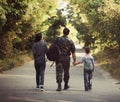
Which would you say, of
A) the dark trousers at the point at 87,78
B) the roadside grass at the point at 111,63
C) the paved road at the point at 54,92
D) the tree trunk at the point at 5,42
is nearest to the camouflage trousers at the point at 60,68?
the paved road at the point at 54,92

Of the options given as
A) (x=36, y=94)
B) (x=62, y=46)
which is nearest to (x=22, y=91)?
(x=36, y=94)

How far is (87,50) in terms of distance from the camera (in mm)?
17688

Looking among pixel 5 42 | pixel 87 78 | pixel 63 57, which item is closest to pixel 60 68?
pixel 63 57

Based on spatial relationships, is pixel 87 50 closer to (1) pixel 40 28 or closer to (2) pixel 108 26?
(2) pixel 108 26

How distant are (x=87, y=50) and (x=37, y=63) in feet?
5.96

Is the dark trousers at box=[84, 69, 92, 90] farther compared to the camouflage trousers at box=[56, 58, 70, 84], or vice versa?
the dark trousers at box=[84, 69, 92, 90]

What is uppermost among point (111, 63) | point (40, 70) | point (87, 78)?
point (111, 63)

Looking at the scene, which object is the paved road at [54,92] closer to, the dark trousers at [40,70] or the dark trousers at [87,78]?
the dark trousers at [87,78]

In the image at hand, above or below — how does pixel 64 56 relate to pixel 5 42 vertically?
below

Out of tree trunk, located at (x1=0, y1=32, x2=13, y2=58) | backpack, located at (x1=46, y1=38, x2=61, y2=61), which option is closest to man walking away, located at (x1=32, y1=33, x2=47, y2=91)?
backpack, located at (x1=46, y1=38, x2=61, y2=61)

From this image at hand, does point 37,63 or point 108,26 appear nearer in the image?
point 37,63

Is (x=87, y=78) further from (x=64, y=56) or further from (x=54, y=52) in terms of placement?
(x=54, y=52)

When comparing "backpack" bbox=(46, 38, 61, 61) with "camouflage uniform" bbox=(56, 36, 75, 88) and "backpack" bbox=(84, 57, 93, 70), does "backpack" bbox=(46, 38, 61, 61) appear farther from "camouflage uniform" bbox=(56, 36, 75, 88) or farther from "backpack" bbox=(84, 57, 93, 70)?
"backpack" bbox=(84, 57, 93, 70)

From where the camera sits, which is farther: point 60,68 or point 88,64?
point 88,64
